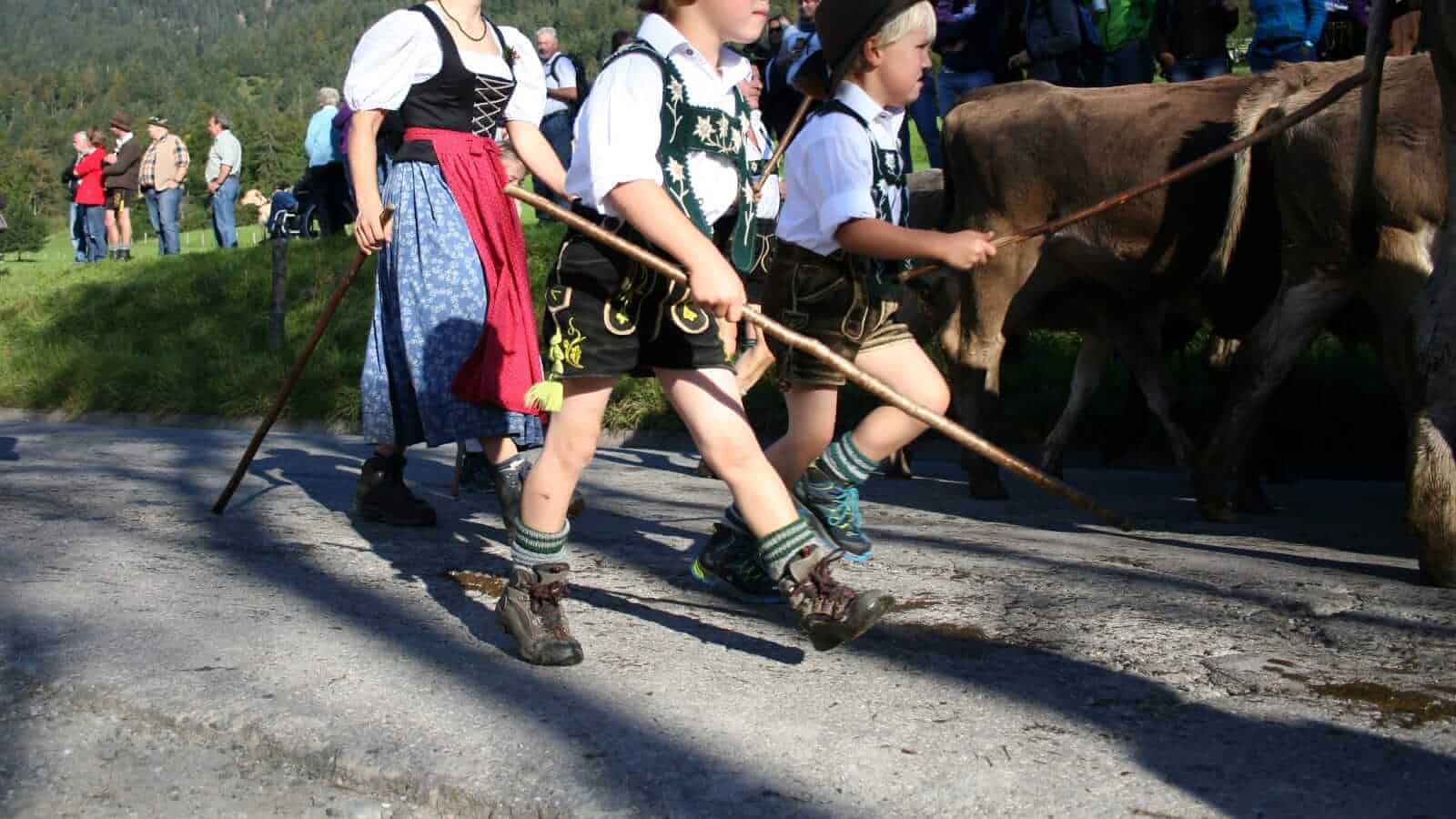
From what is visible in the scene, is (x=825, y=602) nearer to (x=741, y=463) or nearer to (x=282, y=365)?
(x=741, y=463)

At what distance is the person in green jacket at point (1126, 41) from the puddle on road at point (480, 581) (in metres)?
5.95

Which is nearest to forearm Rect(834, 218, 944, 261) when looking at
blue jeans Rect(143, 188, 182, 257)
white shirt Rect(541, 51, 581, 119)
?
white shirt Rect(541, 51, 581, 119)

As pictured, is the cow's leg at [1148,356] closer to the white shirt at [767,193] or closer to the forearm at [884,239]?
the white shirt at [767,193]

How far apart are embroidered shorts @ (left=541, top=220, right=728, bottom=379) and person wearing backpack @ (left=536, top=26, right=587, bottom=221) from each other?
10594 mm

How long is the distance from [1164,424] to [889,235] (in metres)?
3.83

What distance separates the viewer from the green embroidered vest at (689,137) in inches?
141

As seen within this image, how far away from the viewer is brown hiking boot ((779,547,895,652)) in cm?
342

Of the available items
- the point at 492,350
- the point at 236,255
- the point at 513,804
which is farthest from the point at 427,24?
the point at 236,255

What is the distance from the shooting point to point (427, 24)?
5.26 metres

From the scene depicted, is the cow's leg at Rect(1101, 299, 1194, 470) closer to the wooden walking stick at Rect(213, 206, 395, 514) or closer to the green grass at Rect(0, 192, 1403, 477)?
the green grass at Rect(0, 192, 1403, 477)

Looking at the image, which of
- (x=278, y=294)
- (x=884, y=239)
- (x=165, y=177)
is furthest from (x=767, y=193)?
(x=165, y=177)

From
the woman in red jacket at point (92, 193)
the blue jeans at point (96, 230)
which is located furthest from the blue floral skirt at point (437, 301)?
the blue jeans at point (96, 230)

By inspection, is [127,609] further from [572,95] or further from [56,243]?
[56,243]

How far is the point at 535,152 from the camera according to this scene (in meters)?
5.28
